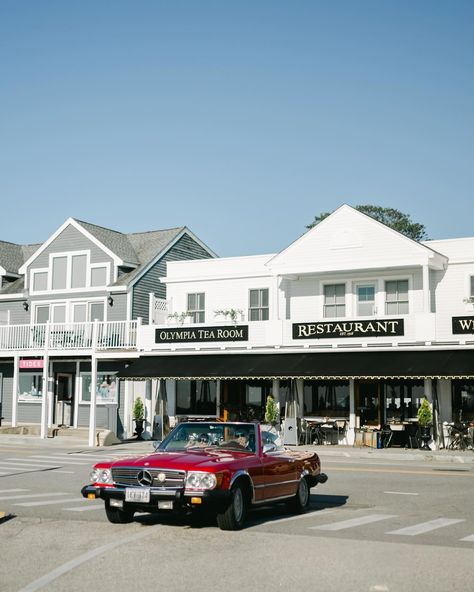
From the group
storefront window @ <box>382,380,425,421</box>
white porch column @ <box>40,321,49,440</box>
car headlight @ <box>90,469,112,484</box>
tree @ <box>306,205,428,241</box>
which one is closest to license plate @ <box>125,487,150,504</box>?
car headlight @ <box>90,469,112,484</box>

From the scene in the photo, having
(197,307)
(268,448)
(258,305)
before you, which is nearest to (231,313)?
(258,305)

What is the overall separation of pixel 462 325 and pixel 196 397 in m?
12.4

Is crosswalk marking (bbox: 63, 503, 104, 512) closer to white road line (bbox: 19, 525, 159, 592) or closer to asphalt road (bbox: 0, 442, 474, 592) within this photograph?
asphalt road (bbox: 0, 442, 474, 592)

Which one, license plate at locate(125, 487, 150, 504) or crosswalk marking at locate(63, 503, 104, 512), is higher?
license plate at locate(125, 487, 150, 504)

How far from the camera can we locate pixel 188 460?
11.4 m

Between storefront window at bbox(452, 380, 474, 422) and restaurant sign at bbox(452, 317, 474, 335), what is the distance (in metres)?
2.31

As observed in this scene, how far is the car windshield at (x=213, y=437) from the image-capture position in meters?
12.6

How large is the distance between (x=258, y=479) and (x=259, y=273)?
24174 mm

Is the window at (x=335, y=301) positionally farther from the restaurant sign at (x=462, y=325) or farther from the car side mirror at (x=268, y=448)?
the car side mirror at (x=268, y=448)

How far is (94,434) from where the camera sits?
1335 inches

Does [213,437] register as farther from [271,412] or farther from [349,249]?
[349,249]

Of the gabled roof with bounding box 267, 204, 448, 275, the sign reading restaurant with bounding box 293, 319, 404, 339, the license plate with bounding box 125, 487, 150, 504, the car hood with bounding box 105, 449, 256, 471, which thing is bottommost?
the license plate with bounding box 125, 487, 150, 504

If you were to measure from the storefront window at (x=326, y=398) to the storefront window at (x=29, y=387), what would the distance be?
49.3 ft

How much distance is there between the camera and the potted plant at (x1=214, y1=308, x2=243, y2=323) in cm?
3488
